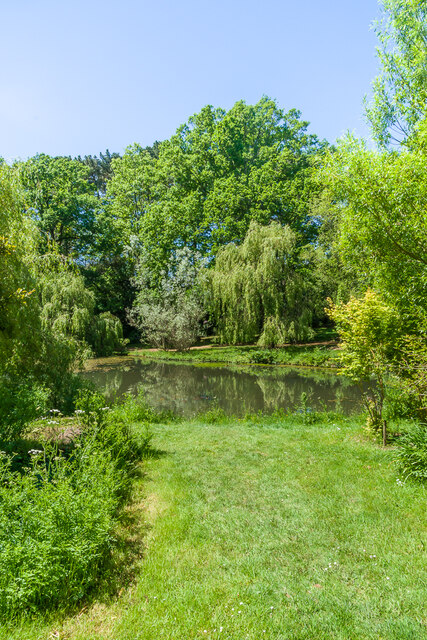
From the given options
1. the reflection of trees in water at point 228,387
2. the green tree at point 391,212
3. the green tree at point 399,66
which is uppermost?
the green tree at point 399,66

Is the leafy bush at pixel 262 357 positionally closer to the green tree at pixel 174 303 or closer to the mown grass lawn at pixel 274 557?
the green tree at pixel 174 303

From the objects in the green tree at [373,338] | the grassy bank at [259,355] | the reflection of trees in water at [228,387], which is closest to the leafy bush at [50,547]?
the green tree at [373,338]

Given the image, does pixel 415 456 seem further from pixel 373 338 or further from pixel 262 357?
pixel 262 357


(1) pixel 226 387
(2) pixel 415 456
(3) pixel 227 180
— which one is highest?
(3) pixel 227 180

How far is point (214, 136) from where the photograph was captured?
28391mm

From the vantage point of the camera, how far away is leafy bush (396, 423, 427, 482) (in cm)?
479

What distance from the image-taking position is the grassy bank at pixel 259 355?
19.2m

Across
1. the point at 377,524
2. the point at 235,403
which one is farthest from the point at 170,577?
the point at 235,403

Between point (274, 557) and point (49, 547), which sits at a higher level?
point (49, 547)

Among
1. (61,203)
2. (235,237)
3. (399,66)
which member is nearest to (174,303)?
(235,237)

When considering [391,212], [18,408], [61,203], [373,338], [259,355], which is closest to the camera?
[18,408]

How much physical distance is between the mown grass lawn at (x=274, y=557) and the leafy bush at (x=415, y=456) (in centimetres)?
24

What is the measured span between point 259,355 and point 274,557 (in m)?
17.6

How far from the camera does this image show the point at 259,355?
68.1 ft
